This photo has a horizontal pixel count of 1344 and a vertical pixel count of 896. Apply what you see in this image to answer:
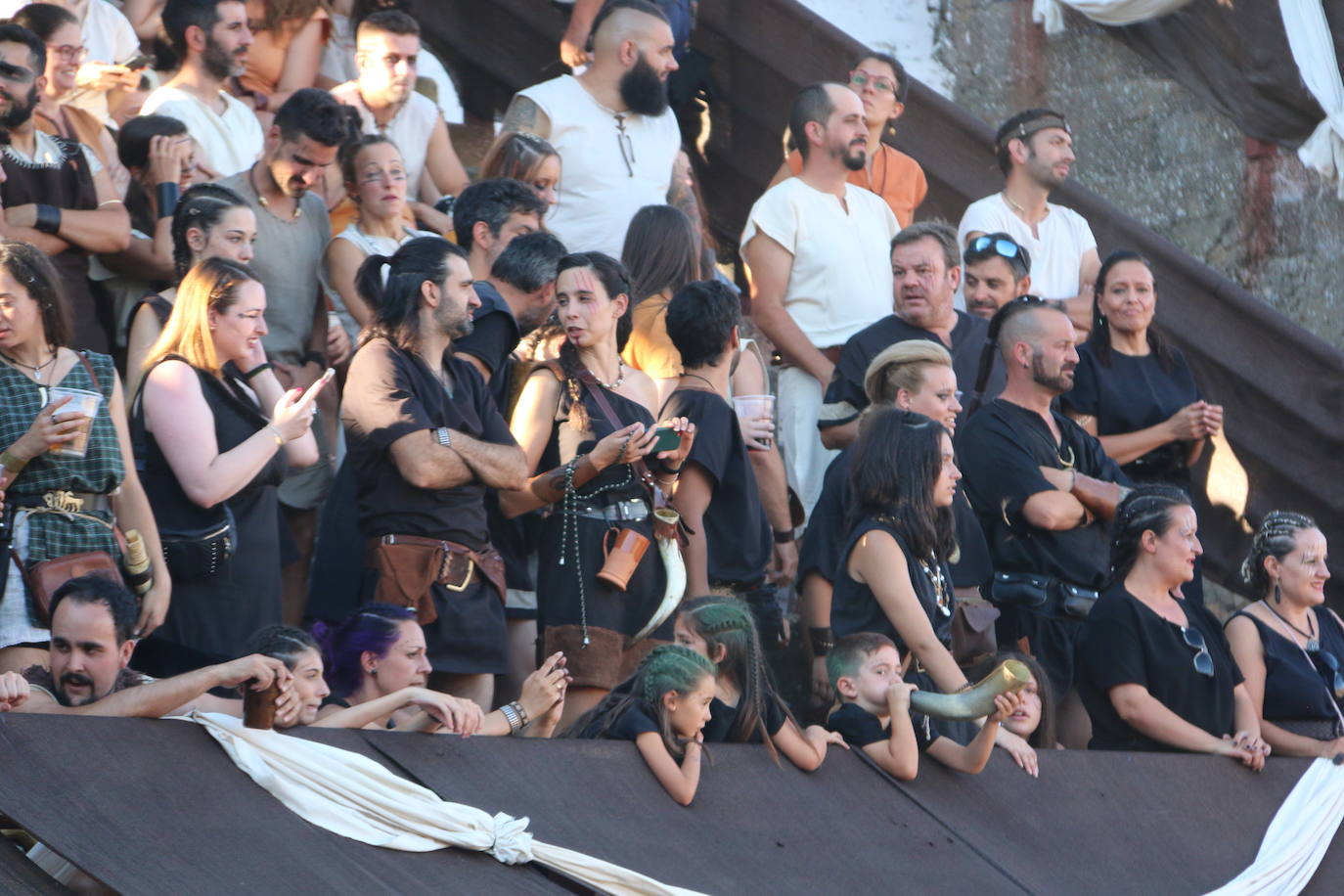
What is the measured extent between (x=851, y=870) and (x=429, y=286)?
6.24 ft

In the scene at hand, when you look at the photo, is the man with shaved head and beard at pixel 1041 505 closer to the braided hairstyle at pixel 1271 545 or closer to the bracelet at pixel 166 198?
the braided hairstyle at pixel 1271 545

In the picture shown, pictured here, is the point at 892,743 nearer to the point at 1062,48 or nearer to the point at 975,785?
the point at 975,785

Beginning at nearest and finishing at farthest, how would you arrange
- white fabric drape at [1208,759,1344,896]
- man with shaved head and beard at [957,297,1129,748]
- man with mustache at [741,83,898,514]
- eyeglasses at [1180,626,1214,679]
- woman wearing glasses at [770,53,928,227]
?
white fabric drape at [1208,759,1344,896]
eyeglasses at [1180,626,1214,679]
man with shaved head and beard at [957,297,1129,748]
man with mustache at [741,83,898,514]
woman wearing glasses at [770,53,928,227]

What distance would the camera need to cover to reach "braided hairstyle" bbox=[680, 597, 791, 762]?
480 cm

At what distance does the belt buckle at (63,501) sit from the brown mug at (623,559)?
1409 millimetres

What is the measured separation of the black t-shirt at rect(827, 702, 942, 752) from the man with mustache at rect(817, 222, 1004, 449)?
1.51 metres

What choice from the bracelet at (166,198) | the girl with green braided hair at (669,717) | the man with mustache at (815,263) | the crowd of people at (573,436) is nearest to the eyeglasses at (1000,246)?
the crowd of people at (573,436)

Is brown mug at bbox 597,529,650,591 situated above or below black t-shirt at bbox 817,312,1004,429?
below

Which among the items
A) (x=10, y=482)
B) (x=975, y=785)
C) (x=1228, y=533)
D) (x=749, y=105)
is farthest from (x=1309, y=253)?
(x=10, y=482)

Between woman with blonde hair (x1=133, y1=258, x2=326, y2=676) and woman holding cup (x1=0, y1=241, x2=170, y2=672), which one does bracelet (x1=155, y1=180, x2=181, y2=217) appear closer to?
woman with blonde hair (x1=133, y1=258, x2=326, y2=676)

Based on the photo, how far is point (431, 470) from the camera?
5.15m

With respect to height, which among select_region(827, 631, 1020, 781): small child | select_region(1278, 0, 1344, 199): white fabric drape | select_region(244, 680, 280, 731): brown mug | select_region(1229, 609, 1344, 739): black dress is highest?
select_region(1278, 0, 1344, 199): white fabric drape

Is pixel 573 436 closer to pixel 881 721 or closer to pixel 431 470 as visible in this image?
pixel 431 470

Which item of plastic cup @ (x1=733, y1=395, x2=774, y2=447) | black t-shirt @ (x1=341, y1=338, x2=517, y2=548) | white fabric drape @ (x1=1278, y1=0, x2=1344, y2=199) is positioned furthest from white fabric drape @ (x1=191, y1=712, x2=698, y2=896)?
white fabric drape @ (x1=1278, y1=0, x2=1344, y2=199)
